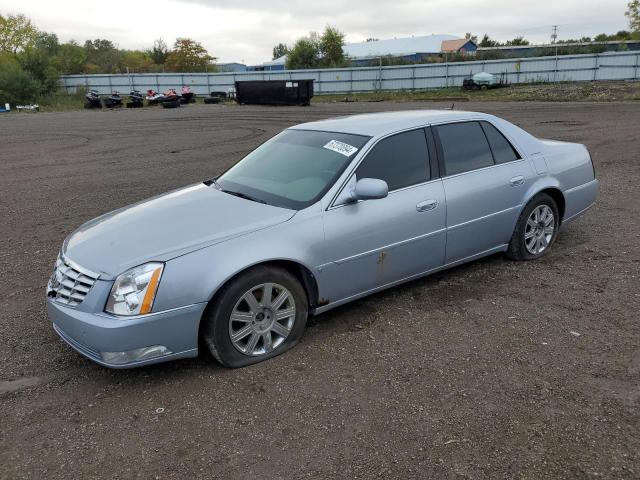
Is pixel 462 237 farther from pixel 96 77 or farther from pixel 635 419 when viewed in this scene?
pixel 96 77

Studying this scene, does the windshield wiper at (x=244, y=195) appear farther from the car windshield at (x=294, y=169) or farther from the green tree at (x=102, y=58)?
the green tree at (x=102, y=58)

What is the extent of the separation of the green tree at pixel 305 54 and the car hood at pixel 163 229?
66931 millimetres

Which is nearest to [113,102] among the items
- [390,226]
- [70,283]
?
[70,283]

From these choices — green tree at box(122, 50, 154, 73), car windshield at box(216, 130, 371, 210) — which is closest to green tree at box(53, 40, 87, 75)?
green tree at box(122, 50, 154, 73)

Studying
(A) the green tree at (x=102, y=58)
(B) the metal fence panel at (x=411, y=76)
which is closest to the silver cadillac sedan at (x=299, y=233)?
(B) the metal fence panel at (x=411, y=76)

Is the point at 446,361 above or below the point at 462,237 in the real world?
below

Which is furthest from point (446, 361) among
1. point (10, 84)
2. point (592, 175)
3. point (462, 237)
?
point (10, 84)

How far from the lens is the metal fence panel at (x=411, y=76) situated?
3688 centimetres

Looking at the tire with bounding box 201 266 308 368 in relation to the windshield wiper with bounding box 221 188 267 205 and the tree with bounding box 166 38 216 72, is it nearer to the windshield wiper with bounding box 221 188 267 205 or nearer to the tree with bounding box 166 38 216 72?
the windshield wiper with bounding box 221 188 267 205

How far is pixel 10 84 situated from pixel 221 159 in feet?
145

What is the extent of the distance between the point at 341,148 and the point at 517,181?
1783 millimetres

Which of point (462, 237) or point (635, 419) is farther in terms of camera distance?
point (462, 237)

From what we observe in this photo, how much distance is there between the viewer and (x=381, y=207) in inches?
155

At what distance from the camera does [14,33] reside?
68.6m
